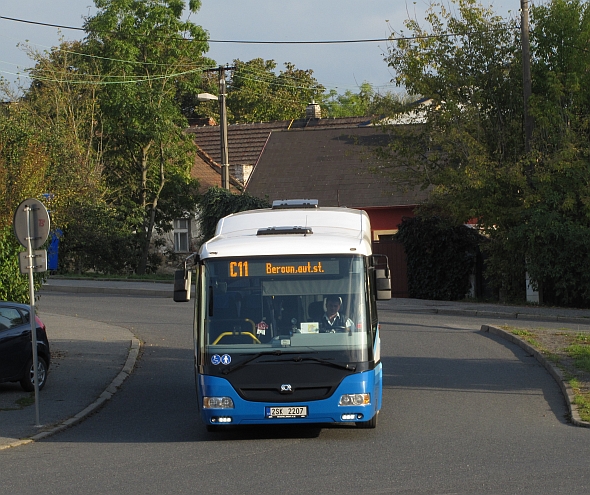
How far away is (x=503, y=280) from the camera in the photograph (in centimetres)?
2953

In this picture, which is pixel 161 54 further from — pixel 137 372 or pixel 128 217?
pixel 137 372

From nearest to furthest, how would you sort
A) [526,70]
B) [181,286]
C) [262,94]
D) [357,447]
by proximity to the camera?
[357,447] → [181,286] → [526,70] → [262,94]

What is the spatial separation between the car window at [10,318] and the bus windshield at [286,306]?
5.13 meters

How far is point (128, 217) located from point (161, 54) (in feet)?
24.4

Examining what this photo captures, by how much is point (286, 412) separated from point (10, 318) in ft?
20.8

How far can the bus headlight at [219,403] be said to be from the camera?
10438 millimetres

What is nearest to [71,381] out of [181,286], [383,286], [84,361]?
[84,361]

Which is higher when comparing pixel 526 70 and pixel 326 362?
pixel 526 70

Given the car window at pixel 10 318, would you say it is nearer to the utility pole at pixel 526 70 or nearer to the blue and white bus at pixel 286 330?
the blue and white bus at pixel 286 330

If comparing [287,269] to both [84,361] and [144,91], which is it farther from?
[144,91]

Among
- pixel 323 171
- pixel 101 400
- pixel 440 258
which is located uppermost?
pixel 323 171

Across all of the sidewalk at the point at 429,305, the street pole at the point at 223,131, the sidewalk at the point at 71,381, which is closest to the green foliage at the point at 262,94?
the street pole at the point at 223,131

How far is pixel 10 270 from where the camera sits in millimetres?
17062

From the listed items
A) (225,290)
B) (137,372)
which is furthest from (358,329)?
(137,372)
